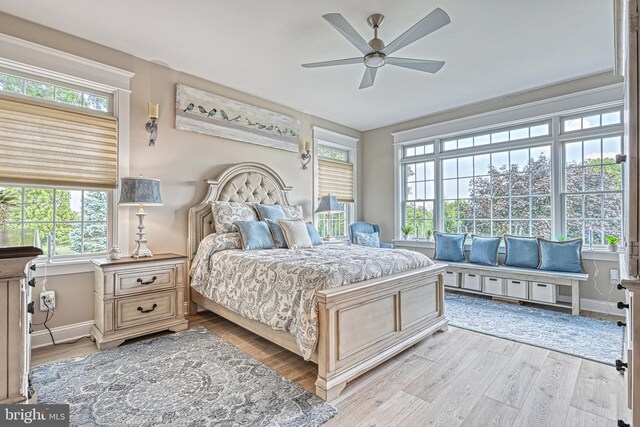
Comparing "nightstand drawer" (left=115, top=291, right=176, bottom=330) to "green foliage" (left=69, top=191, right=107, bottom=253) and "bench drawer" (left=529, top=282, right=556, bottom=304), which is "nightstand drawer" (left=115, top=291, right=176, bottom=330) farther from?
"bench drawer" (left=529, top=282, right=556, bottom=304)

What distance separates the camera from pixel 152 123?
3.33 meters

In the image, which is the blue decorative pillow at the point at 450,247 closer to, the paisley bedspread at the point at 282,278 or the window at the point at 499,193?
the window at the point at 499,193

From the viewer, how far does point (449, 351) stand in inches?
105

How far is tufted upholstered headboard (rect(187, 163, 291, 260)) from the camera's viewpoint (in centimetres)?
370

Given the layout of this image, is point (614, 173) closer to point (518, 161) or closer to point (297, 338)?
point (518, 161)

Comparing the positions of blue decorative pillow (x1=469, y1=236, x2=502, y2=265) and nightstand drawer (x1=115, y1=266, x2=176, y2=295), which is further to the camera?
blue decorative pillow (x1=469, y1=236, x2=502, y2=265)

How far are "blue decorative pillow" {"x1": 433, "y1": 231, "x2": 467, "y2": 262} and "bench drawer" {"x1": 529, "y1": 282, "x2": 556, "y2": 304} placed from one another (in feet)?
3.30

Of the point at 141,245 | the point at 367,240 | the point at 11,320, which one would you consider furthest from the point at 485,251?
the point at 11,320

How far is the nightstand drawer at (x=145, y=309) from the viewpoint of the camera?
274 centimetres

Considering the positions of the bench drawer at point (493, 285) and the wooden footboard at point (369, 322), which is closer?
the wooden footboard at point (369, 322)

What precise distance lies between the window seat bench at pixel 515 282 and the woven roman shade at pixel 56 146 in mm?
4245

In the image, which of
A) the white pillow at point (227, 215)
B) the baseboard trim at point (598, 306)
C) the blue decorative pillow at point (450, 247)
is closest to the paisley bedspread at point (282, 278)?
the white pillow at point (227, 215)

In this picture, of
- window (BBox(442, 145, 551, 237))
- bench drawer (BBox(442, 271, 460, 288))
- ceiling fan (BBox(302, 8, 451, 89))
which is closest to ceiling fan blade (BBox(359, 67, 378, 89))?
ceiling fan (BBox(302, 8, 451, 89))

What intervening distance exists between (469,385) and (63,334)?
3537mm
